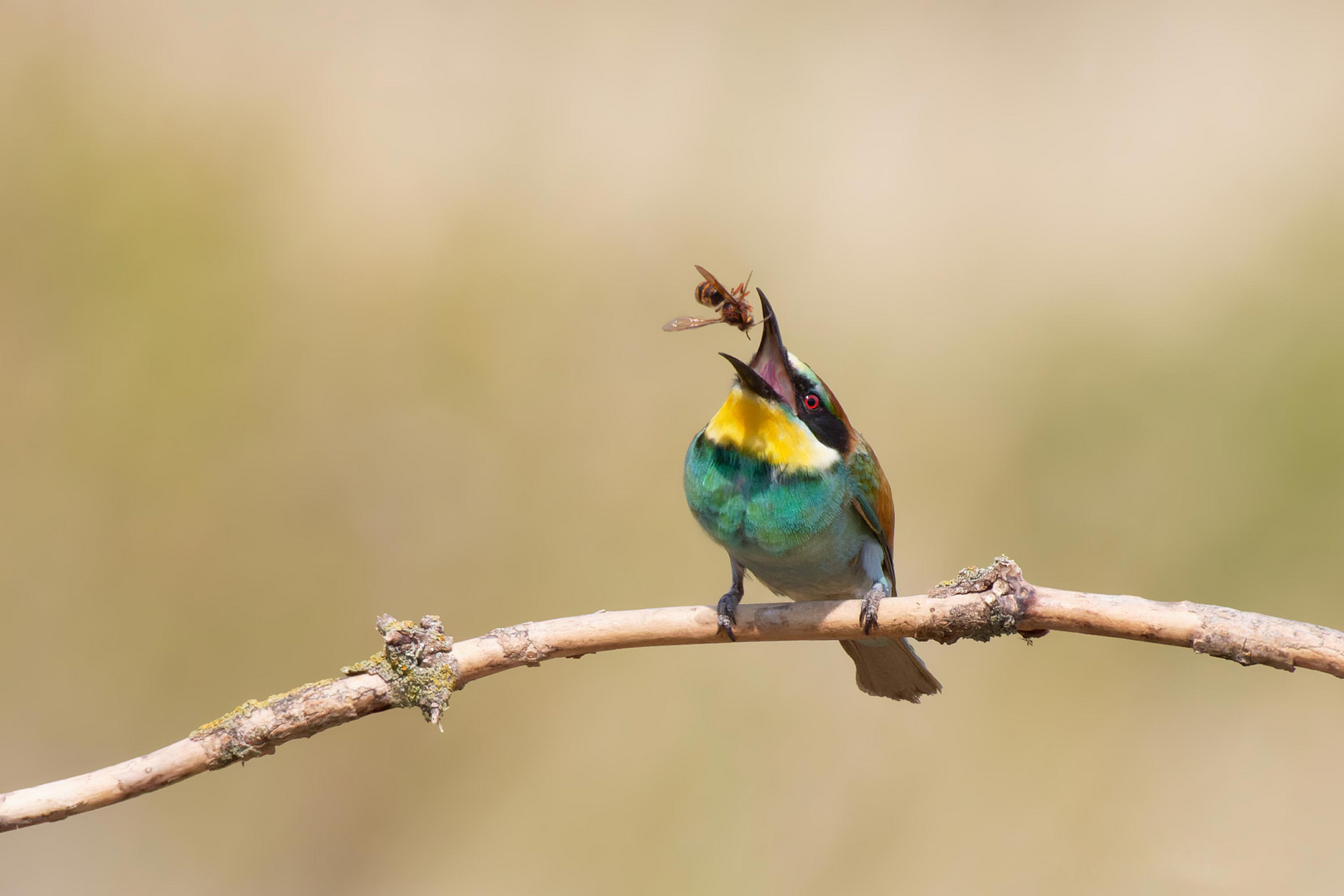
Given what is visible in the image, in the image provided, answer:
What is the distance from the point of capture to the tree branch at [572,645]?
Answer: 4.51 feet

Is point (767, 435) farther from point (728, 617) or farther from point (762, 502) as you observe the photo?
point (728, 617)

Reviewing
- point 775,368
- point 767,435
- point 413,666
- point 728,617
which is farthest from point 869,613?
point 413,666

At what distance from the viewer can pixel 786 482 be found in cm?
194

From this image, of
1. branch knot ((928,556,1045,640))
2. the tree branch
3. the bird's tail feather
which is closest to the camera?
the tree branch

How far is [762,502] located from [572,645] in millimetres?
508

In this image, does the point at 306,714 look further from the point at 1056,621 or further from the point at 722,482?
the point at 1056,621

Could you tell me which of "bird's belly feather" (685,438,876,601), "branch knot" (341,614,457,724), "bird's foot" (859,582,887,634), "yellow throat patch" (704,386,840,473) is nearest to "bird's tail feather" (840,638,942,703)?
"bird's belly feather" (685,438,876,601)

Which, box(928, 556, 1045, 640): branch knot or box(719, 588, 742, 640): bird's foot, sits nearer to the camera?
box(928, 556, 1045, 640): branch knot

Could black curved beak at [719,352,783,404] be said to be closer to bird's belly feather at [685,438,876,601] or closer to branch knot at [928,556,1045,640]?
bird's belly feather at [685,438,876,601]

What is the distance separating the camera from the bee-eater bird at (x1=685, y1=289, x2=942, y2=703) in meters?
1.94

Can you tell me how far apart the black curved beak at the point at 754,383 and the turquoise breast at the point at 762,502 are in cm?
13

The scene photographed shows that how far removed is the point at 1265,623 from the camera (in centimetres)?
138

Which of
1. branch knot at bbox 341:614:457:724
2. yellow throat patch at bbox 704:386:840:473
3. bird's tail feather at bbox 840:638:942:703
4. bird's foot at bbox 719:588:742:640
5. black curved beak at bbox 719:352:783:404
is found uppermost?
black curved beak at bbox 719:352:783:404

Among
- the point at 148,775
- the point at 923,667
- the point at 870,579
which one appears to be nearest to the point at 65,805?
the point at 148,775
